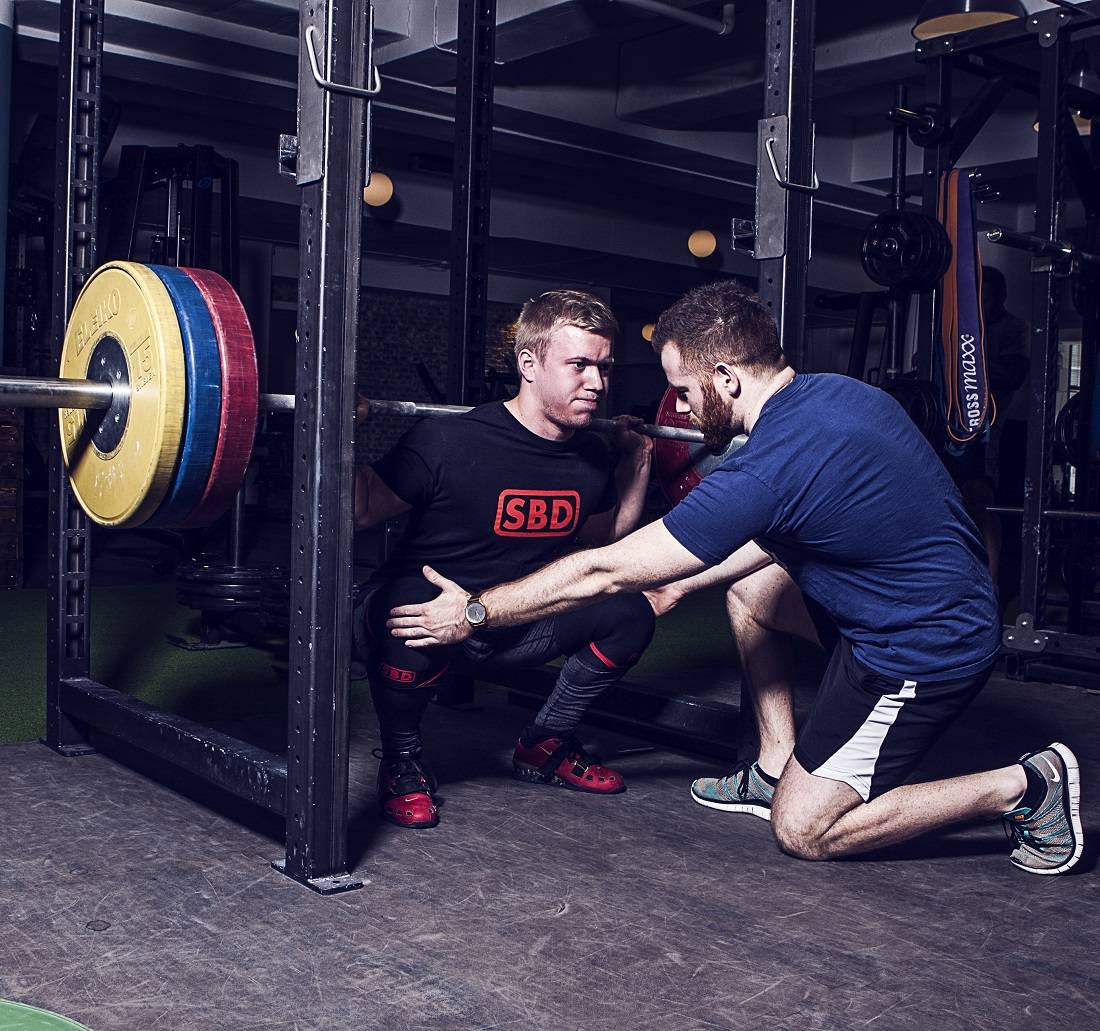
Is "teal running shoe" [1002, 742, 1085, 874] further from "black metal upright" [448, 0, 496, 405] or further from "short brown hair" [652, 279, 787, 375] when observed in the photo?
"black metal upright" [448, 0, 496, 405]

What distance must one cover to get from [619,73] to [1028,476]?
4397 mm

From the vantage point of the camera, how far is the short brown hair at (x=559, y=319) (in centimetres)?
228

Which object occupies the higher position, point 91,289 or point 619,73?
point 619,73

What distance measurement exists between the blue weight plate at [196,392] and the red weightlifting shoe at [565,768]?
907 millimetres

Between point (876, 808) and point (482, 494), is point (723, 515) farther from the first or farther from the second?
point (482, 494)

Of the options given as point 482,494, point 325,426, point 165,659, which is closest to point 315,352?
point 325,426

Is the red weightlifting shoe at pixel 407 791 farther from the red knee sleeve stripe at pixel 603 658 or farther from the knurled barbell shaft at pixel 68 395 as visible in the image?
the knurled barbell shaft at pixel 68 395

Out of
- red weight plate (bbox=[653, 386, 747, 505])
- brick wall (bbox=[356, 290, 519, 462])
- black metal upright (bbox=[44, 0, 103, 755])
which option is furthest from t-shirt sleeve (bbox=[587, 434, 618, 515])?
brick wall (bbox=[356, 290, 519, 462])

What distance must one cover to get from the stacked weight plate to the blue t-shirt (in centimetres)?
66

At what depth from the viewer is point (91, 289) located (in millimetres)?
2115

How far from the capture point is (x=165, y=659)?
3699mm

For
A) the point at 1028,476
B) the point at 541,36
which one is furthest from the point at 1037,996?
the point at 541,36

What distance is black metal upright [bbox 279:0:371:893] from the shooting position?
1784 mm

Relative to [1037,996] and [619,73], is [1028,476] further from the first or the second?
[619,73]
